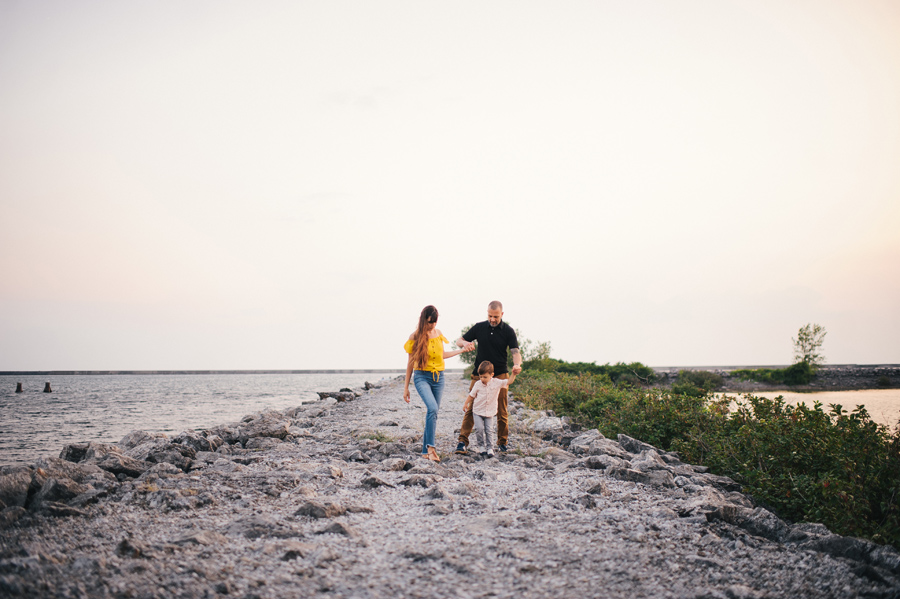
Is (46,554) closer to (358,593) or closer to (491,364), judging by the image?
(358,593)

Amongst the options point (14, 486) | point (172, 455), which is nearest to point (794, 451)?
point (172, 455)

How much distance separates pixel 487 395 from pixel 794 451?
14.9 feet

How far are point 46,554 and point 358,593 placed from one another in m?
2.41

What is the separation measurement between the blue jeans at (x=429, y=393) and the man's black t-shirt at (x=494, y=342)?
29.1 inches

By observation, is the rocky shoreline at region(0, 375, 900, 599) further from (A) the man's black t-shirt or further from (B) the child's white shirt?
(A) the man's black t-shirt

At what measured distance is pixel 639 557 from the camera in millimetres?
3914

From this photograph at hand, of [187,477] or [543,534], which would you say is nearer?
[543,534]

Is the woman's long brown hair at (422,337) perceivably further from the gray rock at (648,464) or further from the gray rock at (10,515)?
the gray rock at (10,515)

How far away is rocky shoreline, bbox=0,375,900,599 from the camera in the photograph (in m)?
Answer: 3.30

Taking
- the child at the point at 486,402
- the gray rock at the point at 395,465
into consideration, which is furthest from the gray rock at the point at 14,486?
the child at the point at 486,402

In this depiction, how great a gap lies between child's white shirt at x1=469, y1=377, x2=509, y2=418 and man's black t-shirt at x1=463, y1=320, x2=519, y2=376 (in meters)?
0.22

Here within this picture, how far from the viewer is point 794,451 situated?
6832mm

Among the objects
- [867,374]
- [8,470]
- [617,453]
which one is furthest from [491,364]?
[867,374]

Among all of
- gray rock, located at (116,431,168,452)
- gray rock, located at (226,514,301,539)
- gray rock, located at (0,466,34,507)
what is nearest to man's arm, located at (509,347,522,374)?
gray rock, located at (226,514,301,539)
